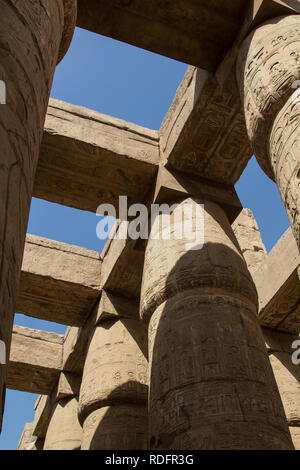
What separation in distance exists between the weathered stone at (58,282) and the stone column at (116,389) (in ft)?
3.22

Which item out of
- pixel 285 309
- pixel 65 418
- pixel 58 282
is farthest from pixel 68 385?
pixel 285 309

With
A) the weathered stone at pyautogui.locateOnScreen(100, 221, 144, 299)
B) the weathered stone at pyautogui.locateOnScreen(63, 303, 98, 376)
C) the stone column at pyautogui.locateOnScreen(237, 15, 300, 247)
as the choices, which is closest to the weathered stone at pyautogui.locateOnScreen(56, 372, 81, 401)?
the weathered stone at pyautogui.locateOnScreen(63, 303, 98, 376)

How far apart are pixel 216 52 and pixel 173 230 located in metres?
2.33

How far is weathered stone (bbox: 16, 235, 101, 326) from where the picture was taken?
8164 millimetres

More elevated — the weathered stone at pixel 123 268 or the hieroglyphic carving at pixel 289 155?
the weathered stone at pixel 123 268

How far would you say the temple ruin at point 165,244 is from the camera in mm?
2357

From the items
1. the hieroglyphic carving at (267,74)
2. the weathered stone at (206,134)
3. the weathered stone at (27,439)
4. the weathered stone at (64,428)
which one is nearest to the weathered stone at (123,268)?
the weathered stone at (206,134)

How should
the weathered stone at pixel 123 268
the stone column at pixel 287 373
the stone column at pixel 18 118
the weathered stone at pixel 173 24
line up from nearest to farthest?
the stone column at pixel 18 118 < the weathered stone at pixel 173 24 < the stone column at pixel 287 373 < the weathered stone at pixel 123 268

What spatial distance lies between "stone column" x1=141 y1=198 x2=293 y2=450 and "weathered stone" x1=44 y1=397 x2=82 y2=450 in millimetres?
5165

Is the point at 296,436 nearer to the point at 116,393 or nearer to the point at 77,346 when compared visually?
the point at 116,393

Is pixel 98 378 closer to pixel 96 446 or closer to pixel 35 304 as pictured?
pixel 96 446

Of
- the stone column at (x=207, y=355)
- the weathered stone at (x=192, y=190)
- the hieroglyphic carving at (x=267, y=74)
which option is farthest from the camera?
the weathered stone at (x=192, y=190)

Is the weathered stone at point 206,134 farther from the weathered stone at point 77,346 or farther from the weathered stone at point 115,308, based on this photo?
the weathered stone at point 77,346

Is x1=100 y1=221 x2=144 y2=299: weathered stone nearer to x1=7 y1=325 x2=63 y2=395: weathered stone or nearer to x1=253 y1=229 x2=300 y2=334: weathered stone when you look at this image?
x1=253 y1=229 x2=300 y2=334: weathered stone
